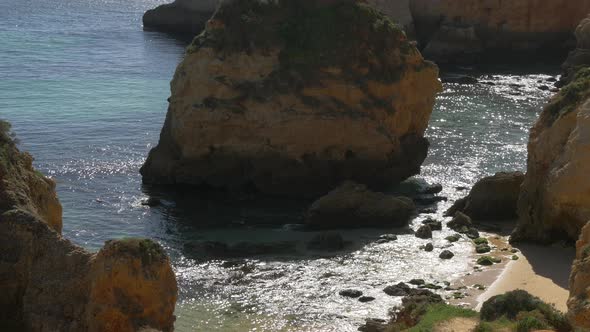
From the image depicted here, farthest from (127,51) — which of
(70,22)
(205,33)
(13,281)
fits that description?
(13,281)

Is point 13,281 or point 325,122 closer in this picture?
point 13,281

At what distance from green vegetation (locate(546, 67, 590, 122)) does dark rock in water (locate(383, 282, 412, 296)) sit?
852cm

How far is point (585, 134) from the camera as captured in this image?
33.4 metres

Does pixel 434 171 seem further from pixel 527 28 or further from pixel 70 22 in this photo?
pixel 70 22

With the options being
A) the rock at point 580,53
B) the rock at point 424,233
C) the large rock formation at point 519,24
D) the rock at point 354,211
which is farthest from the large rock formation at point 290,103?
the large rock formation at point 519,24

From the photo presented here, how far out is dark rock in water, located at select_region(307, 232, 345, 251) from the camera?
3509 cm

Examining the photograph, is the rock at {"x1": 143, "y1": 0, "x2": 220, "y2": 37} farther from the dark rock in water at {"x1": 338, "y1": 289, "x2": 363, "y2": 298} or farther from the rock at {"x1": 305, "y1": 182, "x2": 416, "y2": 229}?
the dark rock in water at {"x1": 338, "y1": 289, "x2": 363, "y2": 298}

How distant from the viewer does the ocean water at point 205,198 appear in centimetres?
3091

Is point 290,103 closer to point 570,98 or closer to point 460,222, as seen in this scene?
point 460,222

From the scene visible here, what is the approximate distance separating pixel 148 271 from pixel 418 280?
43.2 ft

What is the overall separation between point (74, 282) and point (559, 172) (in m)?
18.2

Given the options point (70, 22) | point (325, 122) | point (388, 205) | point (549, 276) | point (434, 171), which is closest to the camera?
point (549, 276)

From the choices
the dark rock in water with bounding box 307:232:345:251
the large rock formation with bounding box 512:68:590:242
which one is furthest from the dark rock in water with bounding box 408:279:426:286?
the large rock formation with bounding box 512:68:590:242

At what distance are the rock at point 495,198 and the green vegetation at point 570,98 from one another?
3204mm
